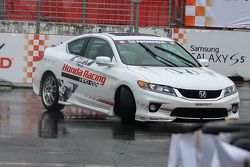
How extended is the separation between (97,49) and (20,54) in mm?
5499

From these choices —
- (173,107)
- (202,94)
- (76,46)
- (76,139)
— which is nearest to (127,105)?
(173,107)

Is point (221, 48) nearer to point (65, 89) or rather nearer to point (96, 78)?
point (65, 89)

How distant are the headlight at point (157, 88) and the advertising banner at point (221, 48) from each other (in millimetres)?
7942

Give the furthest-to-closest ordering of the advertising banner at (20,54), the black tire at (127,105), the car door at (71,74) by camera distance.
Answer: the advertising banner at (20,54), the car door at (71,74), the black tire at (127,105)

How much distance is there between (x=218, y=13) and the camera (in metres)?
17.6

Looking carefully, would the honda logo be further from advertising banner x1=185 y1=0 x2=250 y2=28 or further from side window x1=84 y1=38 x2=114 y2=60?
advertising banner x1=185 y1=0 x2=250 y2=28

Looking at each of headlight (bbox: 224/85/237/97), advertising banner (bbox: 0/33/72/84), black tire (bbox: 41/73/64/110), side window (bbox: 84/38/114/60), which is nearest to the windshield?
side window (bbox: 84/38/114/60)

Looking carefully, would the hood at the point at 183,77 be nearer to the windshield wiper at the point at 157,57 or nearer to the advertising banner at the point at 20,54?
the windshield wiper at the point at 157,57

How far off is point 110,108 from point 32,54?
250 inches

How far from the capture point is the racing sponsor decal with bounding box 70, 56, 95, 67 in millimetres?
10227

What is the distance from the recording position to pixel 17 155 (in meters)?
7.06

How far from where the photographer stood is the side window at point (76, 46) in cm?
1073

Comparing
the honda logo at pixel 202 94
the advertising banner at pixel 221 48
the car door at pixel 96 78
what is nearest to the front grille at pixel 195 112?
the honda logo at pixel 202 94

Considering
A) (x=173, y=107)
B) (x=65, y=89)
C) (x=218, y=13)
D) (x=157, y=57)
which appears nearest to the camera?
(x=173, y=107)
